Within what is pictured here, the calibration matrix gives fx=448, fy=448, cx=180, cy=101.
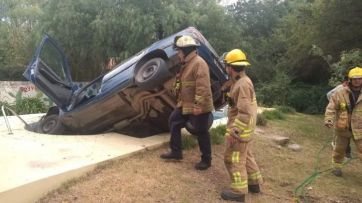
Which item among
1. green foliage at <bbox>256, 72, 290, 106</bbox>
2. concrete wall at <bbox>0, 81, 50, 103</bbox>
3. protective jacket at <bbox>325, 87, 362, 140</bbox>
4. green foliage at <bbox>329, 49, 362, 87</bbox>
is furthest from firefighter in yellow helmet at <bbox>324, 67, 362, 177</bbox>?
concrete wall at <bbox>0, 81, 50, 103</bbox>

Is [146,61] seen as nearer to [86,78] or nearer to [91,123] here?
[91,123]

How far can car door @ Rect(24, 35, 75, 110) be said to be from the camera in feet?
22.9

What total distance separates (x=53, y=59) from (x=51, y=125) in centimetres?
112

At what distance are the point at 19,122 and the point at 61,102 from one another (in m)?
1.40

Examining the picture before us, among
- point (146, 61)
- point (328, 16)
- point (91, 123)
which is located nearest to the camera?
point (146, 61)

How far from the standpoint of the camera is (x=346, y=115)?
6375 mm

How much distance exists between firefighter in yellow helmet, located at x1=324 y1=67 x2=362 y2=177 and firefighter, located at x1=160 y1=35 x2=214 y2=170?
188cm

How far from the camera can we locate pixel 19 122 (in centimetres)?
820

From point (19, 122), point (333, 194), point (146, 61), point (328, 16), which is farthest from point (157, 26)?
point (333, 194)

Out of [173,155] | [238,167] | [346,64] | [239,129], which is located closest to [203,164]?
[173,155]

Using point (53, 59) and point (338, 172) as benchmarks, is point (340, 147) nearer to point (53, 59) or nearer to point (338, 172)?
point (338, 172)

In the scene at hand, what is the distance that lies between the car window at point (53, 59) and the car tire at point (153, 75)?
1.88 m

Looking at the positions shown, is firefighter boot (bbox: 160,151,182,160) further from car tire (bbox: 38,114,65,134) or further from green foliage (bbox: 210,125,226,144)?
car tire (bbox: 38,114,65,134)

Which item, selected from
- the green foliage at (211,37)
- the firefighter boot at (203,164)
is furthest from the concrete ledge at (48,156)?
the green foliage at (211,37)
